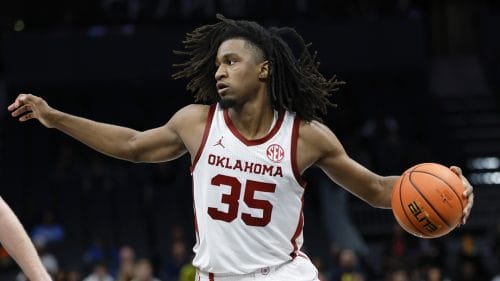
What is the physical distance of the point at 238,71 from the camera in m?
5.66

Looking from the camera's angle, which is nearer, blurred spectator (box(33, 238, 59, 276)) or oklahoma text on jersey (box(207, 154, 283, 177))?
oklahoma text on jersey (box(207, 154, 283, 177))

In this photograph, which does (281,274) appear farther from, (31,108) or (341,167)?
(31,108)

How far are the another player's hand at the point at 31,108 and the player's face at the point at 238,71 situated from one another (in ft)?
3.16

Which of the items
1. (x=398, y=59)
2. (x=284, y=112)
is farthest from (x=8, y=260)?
(x=284, y=112)

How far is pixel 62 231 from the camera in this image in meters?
17.0

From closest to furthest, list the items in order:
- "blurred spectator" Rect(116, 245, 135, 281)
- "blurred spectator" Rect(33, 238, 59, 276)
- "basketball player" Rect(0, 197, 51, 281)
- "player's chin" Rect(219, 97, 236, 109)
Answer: "basketball player" Rect(0, 197, 51, 281), "player's chin" Rect(219, 97, 236, 109), "blurred spectator" Rect(116, 245, 135, 281), "blurred spectator" Rect(33, 238, 59, 276)

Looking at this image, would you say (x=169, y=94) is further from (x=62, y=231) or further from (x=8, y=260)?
(x=8, y=260)

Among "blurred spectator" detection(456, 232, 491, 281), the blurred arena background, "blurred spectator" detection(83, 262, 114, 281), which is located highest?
the blurred arena background

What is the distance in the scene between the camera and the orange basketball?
566 centimetres

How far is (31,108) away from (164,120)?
1425cm

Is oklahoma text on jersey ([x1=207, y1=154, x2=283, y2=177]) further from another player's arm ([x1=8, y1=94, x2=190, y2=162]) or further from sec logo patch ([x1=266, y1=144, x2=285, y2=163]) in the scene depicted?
another player's arm ([x1=8, y1=94, x2=190, y2=162])

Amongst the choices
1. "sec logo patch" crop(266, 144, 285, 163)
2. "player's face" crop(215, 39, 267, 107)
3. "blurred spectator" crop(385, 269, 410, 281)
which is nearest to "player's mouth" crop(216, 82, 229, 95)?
"player's face" crop(215, 39, 267, 107)

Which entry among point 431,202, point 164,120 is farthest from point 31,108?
point 164,120

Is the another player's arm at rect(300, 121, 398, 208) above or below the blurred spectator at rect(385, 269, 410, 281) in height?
above
